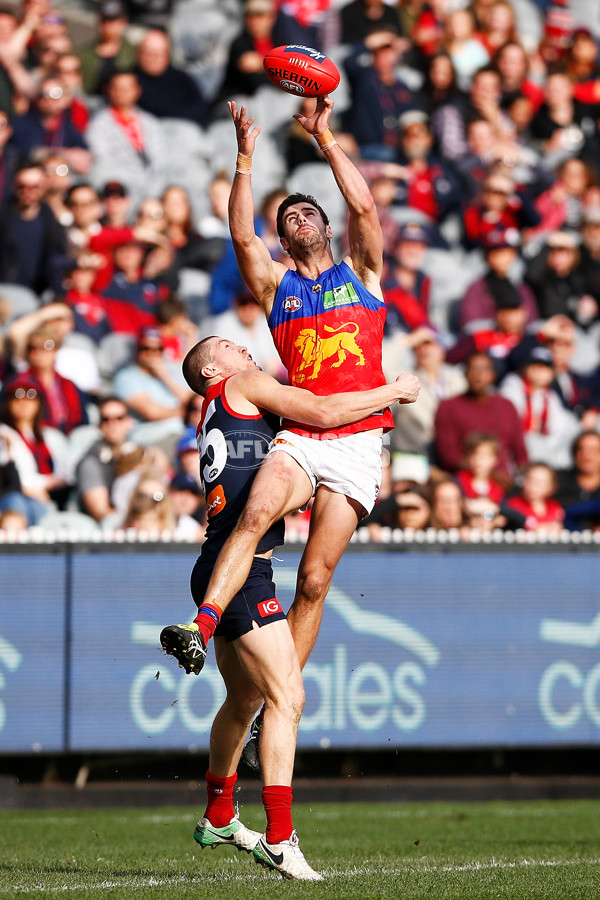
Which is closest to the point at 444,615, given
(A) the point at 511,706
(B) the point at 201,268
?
(A) the point at 511,706

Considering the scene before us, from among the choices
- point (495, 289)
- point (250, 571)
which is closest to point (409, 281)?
point (495, 289)

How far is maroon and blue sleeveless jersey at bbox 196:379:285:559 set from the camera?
6328 mm

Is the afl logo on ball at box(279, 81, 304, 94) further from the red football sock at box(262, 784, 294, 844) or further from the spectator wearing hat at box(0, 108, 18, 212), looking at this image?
the spectator wearing hat at box(0, 108, 18, 212)

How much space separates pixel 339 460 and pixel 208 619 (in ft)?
3.62

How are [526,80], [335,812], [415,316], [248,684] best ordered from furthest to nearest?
[526,80]
[415,316]
[335,812]
[248,684]

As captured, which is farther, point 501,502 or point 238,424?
point 501,502

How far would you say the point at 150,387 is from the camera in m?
12.2

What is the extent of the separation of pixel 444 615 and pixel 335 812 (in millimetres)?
1660

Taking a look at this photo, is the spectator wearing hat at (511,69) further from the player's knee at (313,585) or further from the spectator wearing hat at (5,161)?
the player's knee at (313,585)

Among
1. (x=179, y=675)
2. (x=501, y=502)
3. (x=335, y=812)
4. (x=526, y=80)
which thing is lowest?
(x=335, y=812)

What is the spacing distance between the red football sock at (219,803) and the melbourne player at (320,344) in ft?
2.24

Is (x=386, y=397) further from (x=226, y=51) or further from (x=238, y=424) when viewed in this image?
(x=226, y=51)

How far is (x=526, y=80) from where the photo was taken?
17.7 m

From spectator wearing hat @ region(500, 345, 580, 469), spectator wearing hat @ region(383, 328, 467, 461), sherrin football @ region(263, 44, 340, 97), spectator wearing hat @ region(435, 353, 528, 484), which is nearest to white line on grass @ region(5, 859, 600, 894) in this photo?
sherrin football @ region(263, 44, 340, 97)
